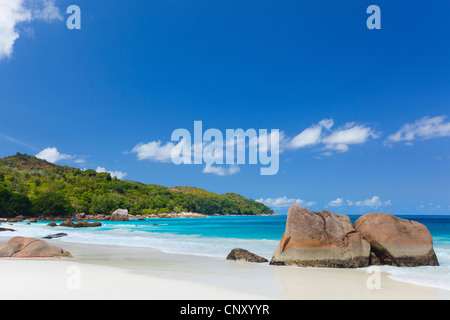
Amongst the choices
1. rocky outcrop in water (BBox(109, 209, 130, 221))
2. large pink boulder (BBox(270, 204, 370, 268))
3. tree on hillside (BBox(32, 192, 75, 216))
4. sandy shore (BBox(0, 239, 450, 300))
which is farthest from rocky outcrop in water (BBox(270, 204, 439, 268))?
tree on hillside (BBox(32, 192, 75, 216))

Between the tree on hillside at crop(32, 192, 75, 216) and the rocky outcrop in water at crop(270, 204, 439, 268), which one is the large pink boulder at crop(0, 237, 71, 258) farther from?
the tree on hillside at crop(32, 192, 75, 216)

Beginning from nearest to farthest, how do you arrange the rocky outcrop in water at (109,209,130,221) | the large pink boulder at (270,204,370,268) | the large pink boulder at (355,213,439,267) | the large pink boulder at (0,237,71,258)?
the large pink boulder at (270,204,370,268) < the large pink boulder at (355,213,439,267) < the large pink boulder at (0,237,71,258) < the rocky outcrop in water at (109,209,130,221)

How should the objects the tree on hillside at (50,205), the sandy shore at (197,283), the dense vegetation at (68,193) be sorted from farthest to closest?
the tree on hillside at (50,205)
the dense vegetation at (68,193)
the sandy shore at (197,283)

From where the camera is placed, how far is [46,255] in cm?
1292

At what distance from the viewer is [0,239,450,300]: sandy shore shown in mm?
6797

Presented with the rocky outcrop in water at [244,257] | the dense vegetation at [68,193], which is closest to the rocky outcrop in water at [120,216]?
the dense vegetation at [68,193]

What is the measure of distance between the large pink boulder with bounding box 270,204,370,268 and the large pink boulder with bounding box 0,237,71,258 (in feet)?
28.1

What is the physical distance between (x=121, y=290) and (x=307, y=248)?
6.74m

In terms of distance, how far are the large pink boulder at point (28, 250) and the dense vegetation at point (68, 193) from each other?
7250cm

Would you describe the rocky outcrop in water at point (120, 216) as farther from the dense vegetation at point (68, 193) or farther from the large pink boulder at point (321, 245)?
the large pink boulder at point (321, 245)

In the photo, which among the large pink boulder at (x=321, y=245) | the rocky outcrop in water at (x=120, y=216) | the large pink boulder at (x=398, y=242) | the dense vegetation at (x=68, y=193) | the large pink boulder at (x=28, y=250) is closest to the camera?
the large pink boulder at (x=321, y=245)

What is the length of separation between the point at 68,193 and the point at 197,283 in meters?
108

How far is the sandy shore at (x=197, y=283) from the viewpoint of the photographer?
6.80 m
